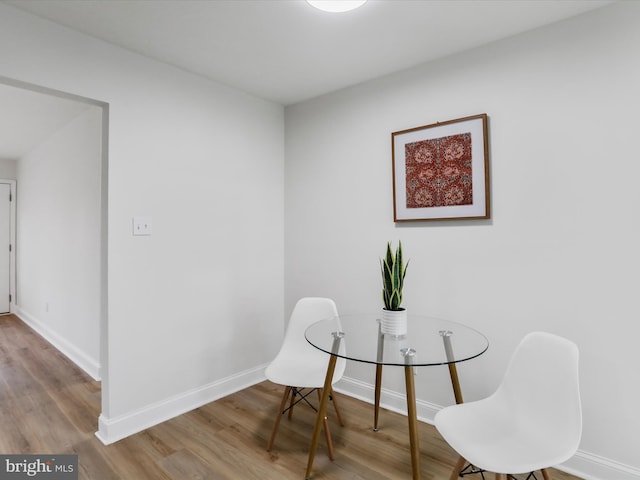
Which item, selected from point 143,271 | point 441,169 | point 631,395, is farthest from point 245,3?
point 631,395

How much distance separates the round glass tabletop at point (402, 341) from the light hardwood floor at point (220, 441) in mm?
675

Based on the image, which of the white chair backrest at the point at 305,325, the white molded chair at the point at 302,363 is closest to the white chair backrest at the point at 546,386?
the white molded chair at the point at 302,363

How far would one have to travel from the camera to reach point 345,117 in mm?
2848

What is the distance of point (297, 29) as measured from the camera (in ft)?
6.66

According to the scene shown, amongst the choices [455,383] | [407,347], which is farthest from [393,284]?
[455,383]

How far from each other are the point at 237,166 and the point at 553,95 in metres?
2.17

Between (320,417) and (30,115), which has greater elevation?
(30,115)

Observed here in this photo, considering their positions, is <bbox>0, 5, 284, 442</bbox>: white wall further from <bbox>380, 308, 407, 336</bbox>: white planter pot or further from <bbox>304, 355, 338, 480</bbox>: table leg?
<bbox>380, 308, 407, 336</bbox>: white planter pot

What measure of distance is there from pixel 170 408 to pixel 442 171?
241 cm

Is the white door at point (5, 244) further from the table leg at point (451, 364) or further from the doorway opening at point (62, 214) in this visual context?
the table leg at point (451, 364)

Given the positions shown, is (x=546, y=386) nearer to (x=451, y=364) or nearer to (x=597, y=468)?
(x=451, y=364)

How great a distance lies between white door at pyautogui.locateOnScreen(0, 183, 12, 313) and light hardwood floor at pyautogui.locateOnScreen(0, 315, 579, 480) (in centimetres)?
351

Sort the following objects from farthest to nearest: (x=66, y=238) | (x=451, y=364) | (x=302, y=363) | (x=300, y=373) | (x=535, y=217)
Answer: (x=66, y=238) < (x=302, y=363) < (x=300, y=373) < (x=535, y=217) < (x=451, y=364)

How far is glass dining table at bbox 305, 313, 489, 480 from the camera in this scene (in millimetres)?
1607
